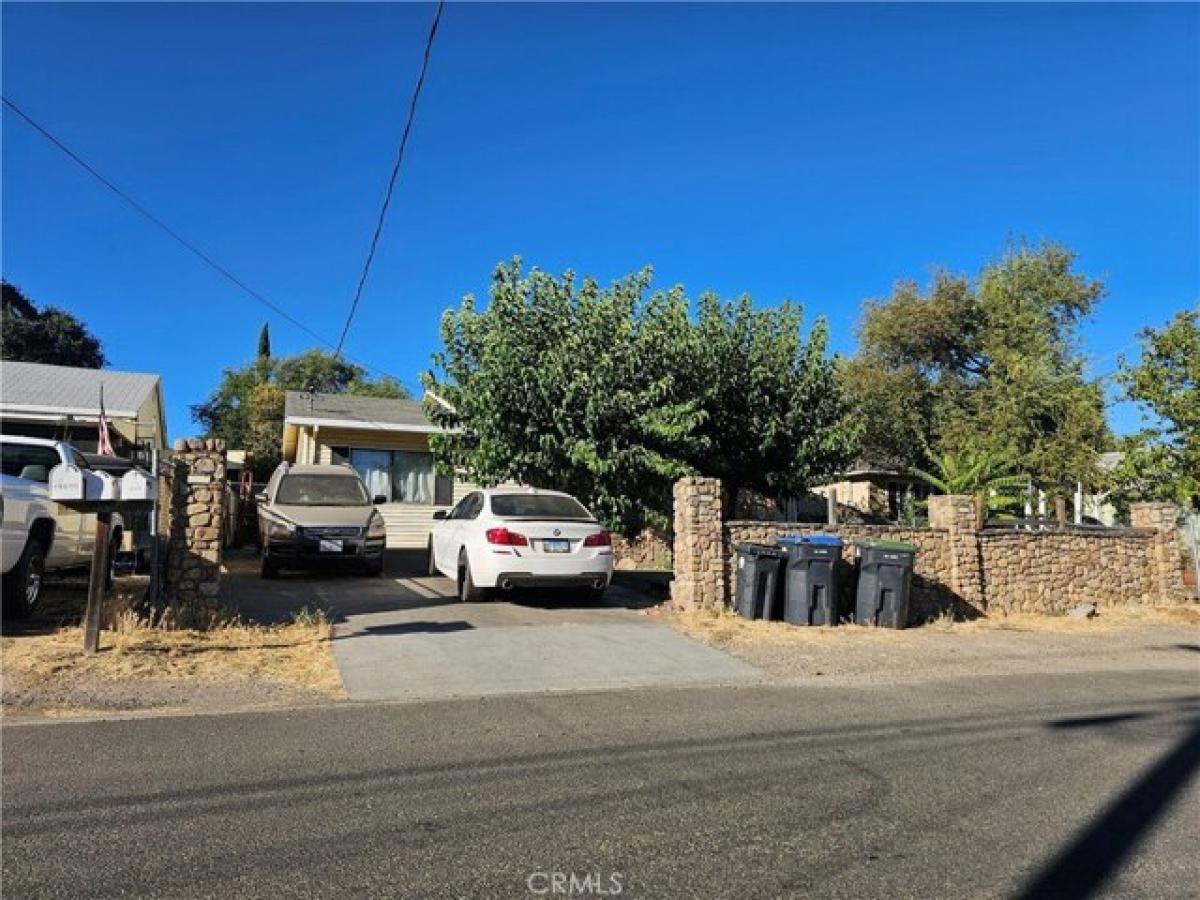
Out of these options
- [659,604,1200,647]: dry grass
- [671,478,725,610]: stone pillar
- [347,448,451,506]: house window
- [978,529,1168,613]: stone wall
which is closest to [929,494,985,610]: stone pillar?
[978,529,1168,613]: stone wall

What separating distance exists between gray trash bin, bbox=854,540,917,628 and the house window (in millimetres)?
11128

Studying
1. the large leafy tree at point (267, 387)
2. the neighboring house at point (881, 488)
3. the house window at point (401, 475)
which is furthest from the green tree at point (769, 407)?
the large leafy tree at point (267, 387)

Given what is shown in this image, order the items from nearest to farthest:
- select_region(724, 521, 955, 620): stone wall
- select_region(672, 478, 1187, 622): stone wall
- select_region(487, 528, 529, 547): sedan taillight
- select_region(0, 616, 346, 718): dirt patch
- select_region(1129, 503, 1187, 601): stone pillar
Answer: select_region(0, 616, 346, 718): dirt patch, select_region(487, 528, 529, 547): sedan taillight, select_region(672, 478, 1187, 622): stone wall, select_region(724, 521, 955, 620): stone wall, select_region(1129, 503, 1187, 601): stone pillar

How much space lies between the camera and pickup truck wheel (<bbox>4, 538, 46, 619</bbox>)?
328 inches

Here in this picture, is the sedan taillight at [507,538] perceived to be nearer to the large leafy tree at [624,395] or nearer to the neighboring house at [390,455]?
the large leafy tree at [624,395]

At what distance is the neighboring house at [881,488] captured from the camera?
3014cm

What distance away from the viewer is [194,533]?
30.5ft

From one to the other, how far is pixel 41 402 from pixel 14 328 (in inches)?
1177

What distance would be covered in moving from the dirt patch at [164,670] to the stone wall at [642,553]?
10521mm

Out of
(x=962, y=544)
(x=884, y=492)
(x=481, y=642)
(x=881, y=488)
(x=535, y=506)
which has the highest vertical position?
(x=881, y=488)

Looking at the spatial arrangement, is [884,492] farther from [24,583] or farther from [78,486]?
[78,486]

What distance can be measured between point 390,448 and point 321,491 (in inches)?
228

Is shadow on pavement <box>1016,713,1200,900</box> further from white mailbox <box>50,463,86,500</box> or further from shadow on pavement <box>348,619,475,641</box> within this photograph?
white mailbox <box>50,463,86,500</box>

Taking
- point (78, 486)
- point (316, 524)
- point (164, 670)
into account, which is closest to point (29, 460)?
point (78, 486)
